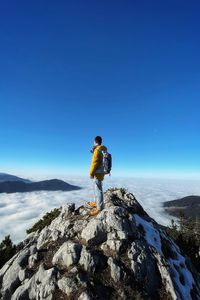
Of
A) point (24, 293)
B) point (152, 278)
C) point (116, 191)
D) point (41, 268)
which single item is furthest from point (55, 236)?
point (116, 191)

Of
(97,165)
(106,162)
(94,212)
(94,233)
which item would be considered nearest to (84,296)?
(94,233)

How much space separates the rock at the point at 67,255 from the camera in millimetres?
15992

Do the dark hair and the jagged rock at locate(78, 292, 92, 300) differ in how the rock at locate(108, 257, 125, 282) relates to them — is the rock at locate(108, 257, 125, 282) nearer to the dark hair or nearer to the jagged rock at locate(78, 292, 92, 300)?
the jagged rock at locate(78, 292, 92, 300)

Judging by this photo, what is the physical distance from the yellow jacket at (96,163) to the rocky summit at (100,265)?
3.36 metres

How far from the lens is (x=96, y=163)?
17922 mm

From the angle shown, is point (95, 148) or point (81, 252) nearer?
point (81, 252)

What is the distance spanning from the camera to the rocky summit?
1440 cm

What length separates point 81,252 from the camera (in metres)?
16.4

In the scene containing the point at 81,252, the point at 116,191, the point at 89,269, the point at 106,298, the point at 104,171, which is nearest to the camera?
the point at 106,298

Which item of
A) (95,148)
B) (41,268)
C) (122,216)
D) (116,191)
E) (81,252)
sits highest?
(95,148)

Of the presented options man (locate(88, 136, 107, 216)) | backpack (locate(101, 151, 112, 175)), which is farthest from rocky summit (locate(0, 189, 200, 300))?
backpack (locate(101, 151, 112, 175))

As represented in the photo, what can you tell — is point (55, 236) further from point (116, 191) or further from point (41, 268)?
point (116, 191)

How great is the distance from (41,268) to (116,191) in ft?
43.2

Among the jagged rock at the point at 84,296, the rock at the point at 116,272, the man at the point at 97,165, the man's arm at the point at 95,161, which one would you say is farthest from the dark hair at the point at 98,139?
the jagged rock at the point at 84,296
